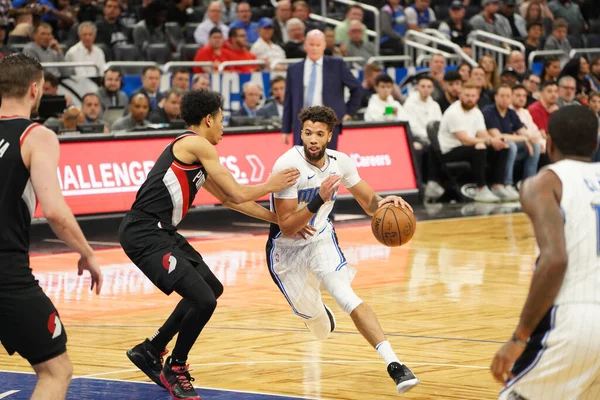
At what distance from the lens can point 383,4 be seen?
71.1 ft

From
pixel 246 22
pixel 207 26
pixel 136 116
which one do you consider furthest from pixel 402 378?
pixel 246 22

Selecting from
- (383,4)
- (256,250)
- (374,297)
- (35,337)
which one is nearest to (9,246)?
(35,337)

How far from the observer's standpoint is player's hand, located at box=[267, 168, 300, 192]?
257 inches

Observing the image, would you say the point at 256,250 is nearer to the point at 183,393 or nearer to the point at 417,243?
the point at 417,243

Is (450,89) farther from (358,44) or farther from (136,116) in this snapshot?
(136,116)

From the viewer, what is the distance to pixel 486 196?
1642cm

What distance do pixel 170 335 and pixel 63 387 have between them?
2.03m

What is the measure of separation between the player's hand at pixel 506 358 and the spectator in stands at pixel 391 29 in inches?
648

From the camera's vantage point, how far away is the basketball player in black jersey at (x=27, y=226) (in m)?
4.50

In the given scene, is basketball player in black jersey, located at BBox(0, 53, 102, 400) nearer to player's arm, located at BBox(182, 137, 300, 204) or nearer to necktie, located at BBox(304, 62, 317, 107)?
player's arm, located at BBox(182, 137, 300, 204)

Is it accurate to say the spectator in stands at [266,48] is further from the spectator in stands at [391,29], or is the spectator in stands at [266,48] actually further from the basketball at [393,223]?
the basketball at [393,223]

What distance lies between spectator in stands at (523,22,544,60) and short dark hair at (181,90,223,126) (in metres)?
15.8

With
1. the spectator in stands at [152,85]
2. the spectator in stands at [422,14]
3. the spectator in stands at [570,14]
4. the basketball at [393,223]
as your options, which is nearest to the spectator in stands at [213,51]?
the spectator in stands at [152,85]

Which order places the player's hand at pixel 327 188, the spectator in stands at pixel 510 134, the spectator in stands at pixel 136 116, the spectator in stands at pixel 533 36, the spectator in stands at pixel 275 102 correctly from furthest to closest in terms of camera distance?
the spectator in stands at pixel 533 36
the spectator in stands at pixel 510 134
the spectator in stands at pixel 275 102
the spectator in stands at pixel 136 116
the player's hand at pixel 327 188
